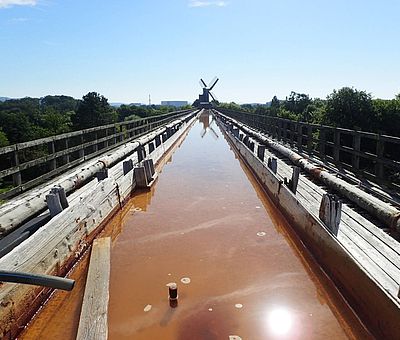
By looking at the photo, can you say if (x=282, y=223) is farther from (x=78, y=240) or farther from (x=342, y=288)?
(x=78, y=240)

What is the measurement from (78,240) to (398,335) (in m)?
3.57

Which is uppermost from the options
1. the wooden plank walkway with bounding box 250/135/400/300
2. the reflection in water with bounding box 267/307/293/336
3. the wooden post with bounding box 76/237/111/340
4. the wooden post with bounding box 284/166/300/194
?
the wooden post with bounding box 284/166/300/194

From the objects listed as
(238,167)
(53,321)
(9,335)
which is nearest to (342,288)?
(53,321)

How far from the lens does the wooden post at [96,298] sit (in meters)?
2.92

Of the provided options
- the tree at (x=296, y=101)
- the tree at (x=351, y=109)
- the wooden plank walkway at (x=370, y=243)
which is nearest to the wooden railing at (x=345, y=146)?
the wooden plank walkway at (x=370, y=243)

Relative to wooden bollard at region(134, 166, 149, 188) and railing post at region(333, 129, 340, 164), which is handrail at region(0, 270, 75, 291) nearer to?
wooden bollard at region(134, 166, 149, 188)

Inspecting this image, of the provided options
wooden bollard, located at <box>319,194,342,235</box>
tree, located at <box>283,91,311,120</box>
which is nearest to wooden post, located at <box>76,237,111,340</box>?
wooden bollard, located at <box>319,194,342,235</box>

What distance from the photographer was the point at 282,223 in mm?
5832

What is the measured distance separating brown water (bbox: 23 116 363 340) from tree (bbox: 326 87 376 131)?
2296 centimetres

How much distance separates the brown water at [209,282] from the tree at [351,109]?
22964 millimetres

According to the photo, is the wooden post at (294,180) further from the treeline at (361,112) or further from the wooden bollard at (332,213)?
the treeline at (361,112)

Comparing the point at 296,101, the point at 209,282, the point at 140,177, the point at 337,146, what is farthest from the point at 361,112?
the point at 296,101

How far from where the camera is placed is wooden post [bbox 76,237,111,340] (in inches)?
115

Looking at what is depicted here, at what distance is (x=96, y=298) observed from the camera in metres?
3.40
